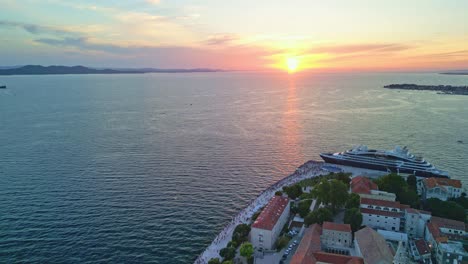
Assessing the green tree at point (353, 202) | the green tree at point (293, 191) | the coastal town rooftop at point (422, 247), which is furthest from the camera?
the green tree at point (293, 191)

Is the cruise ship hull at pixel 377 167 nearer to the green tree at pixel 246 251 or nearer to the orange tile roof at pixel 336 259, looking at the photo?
the orange tile roof at pixel 336 259

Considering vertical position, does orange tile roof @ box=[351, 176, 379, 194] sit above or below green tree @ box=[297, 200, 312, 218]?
above

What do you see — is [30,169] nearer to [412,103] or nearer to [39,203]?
[39,203]

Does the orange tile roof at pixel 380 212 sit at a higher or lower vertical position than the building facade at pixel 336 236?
higher

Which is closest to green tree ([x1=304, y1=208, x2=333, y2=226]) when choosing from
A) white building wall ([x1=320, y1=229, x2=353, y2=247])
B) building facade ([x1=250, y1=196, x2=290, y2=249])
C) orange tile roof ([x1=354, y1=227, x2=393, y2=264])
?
white building wall ([x1=320, y1=229, x2=353, y2=247])

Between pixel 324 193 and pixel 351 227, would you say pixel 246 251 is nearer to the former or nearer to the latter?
pixel 351 227

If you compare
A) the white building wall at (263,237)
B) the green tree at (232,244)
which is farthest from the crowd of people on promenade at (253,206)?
the white building wall at (263,237)

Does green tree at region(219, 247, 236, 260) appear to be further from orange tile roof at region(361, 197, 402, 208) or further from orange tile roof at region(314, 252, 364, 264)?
orange tile roof at region(361, 197, 402, 208)

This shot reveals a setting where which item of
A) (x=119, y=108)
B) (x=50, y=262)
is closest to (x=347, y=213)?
(x=50, y=262)
